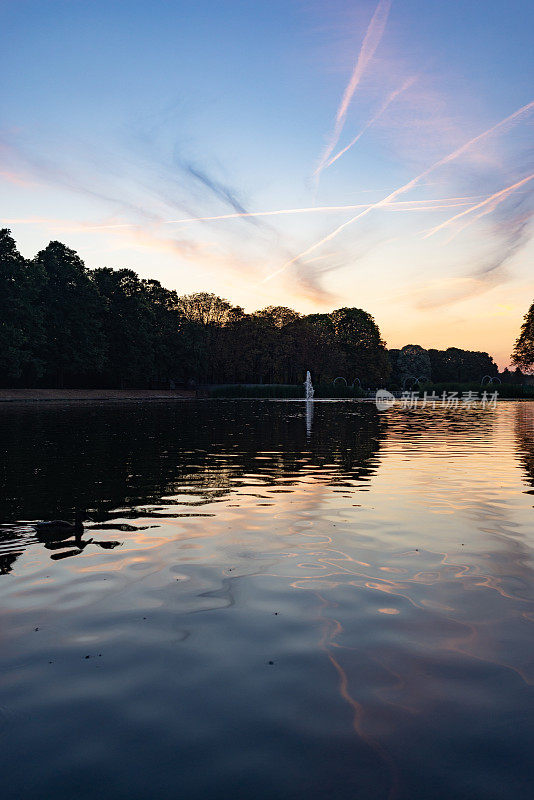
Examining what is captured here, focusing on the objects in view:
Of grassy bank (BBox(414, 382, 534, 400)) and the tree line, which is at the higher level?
the tree line

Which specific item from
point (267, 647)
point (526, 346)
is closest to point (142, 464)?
point (267, 647)

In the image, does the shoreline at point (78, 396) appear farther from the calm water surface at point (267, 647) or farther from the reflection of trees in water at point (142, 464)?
the calm water surface at point (267, 647)

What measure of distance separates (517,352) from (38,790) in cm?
13396

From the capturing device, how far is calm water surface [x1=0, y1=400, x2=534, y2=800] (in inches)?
156

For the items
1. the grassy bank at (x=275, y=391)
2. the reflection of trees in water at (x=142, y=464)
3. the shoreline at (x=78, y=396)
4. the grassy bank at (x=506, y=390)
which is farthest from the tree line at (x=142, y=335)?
the reflection of trees in water at (x=142, y=464)

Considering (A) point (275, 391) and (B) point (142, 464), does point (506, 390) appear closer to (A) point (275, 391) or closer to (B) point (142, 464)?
(A) point (275, 391)

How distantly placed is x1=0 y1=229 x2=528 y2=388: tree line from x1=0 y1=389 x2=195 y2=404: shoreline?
274 centimetres

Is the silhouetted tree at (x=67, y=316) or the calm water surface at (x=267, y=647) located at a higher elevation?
the silhouetted tree at (x=67, y=316)

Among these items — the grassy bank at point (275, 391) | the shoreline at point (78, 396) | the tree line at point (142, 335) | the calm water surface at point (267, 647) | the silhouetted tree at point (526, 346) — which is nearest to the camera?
the calm water surface at point (267, 647)

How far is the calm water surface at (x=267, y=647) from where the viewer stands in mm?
3971

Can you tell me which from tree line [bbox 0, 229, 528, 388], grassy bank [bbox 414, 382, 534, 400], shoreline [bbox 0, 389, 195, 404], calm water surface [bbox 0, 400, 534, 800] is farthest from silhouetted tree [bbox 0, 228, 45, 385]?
grassy bank [bbox 414, 382, 534, 400]

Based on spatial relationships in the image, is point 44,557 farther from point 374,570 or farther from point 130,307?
point 130,307

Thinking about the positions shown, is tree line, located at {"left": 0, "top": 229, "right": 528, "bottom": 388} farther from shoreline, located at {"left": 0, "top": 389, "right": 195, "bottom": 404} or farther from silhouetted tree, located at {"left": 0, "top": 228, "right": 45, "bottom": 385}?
shoreline, located at {"left": 0, "top": 389, "right": 195, "bottom": 404}

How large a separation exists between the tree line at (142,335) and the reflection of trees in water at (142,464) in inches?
2007
